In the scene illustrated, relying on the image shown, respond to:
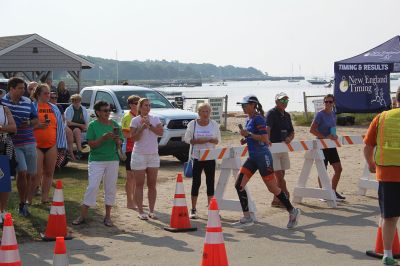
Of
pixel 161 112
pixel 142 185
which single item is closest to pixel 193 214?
pixel 142 185

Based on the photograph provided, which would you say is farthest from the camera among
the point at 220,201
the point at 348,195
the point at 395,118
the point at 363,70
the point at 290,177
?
the point at 363,70

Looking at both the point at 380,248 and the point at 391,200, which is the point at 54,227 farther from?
the point at 391,200

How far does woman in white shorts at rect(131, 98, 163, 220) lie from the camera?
36.1 feet

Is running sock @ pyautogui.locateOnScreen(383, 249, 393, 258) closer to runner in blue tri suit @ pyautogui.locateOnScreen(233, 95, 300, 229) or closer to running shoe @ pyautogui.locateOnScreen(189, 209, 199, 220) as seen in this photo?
runner in blue tri suit @ pyautogui.locateOnScreen(233, 95, 300, 229)

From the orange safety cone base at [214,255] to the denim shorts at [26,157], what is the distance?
3.82m

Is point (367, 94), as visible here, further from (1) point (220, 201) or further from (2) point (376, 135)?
(2) point (376, 135)

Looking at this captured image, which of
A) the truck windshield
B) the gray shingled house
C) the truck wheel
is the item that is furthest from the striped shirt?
the gray shingled house

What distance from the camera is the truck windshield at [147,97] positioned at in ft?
59.8

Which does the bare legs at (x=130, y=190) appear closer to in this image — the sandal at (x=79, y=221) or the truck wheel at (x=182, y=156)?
the sandal at (x=79, y=221)

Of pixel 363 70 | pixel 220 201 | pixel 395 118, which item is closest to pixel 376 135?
pixel 395 118

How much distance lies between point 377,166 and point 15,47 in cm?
2591

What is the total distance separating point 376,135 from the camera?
8.14m

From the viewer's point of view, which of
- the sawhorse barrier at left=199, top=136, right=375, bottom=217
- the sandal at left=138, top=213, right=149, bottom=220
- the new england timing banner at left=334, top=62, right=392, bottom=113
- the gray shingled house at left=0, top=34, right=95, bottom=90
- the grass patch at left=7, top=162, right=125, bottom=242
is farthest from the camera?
the gray shingled house at left=0, top=34, right=95, bottom=90

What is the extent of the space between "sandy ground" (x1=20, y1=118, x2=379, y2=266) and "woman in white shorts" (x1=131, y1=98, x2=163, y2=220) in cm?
36
